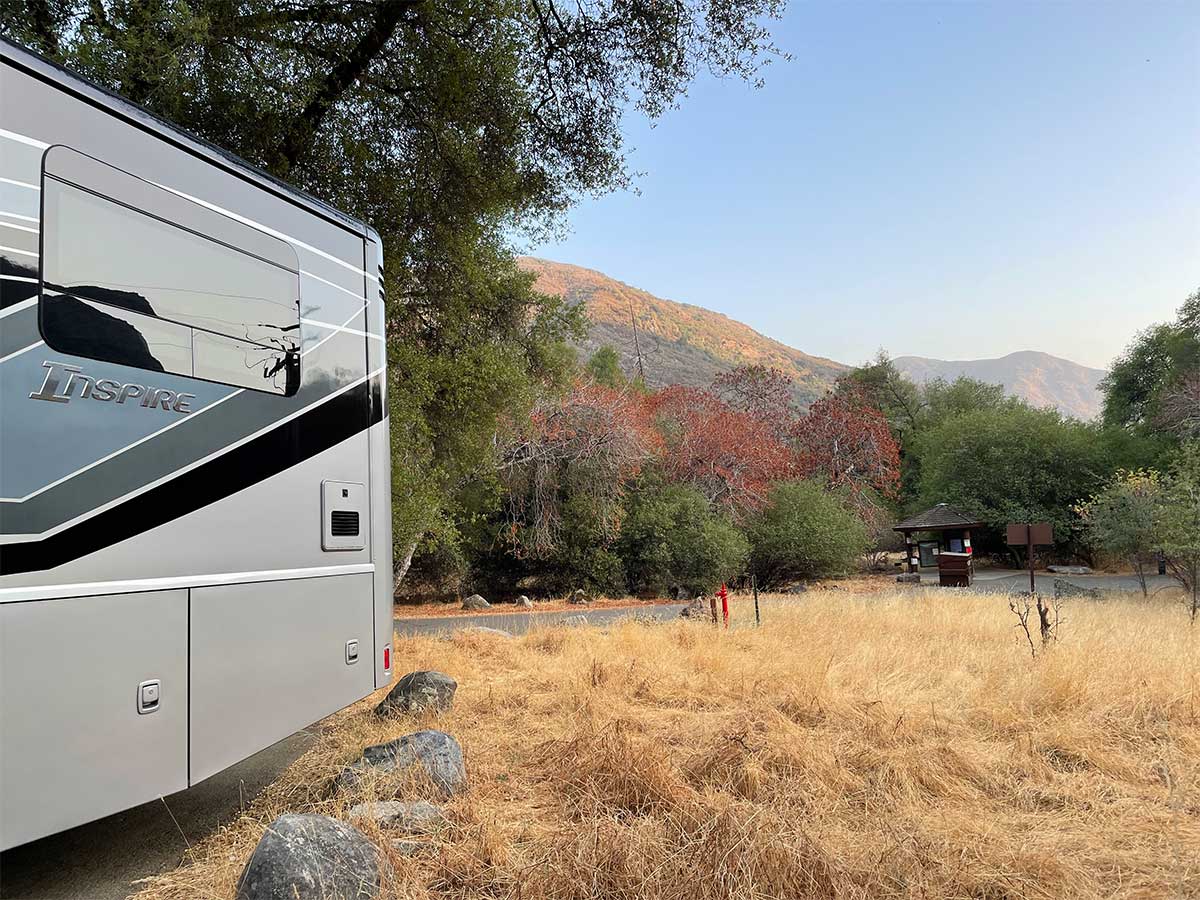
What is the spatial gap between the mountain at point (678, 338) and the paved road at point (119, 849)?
198ft

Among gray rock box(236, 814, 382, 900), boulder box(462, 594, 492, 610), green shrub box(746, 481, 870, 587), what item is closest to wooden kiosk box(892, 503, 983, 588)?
green shrub box(746, 481, 870, 587)

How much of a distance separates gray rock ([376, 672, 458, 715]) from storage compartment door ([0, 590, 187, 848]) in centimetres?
273

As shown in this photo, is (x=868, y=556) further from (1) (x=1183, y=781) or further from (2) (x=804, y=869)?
(2) (x=804, y=869)

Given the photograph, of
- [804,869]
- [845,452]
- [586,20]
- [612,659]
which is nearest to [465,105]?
[586,20]

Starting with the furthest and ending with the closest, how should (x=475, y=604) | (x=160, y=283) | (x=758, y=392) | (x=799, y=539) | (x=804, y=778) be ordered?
(x=758, y=392)
(x=799, y=539)
(x=475, y=604)
(x=804, y=778)
(x=160, y=283)

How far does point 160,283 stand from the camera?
3316mm

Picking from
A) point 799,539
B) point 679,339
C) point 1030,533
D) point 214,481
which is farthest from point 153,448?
point 679,339

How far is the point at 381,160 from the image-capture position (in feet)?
28.7

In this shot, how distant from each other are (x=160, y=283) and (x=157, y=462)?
80 cm

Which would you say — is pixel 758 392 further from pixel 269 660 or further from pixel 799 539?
pixel 269 660

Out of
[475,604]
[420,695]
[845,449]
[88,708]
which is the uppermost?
[845,449]

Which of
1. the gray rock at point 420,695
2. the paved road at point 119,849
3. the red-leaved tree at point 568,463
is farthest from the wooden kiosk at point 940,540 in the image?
the paved road at point 119,849

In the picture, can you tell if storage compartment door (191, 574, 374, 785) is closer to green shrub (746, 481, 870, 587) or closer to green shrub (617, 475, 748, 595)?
green shrub (617, 475, 748, 595)

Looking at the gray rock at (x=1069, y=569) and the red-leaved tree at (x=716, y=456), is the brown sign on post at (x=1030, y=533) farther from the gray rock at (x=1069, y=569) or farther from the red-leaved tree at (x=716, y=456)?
the gray rock at (x=1069, y=569)
